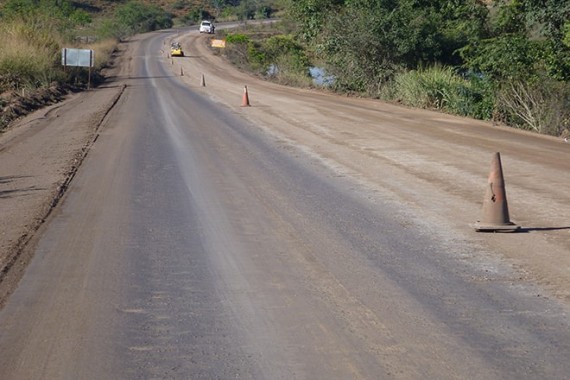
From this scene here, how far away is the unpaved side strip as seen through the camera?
32.8 feet

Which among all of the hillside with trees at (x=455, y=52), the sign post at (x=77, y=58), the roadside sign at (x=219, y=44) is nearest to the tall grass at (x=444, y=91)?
the hillside with trees at (x=455, y=52)

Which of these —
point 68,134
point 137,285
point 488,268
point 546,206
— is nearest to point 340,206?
point 546,206

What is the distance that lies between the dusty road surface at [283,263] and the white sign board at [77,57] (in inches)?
1056

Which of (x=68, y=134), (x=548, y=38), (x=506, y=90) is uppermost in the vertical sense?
(x=548, y=38)

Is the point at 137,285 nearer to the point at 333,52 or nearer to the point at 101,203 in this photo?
the point at 101,203

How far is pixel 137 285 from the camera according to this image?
A: 8.29m

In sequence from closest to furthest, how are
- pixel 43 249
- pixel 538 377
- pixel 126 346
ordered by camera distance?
pixel 538 377 < pixel 126 346 < pixel 43 249

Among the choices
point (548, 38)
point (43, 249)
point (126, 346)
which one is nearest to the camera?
point (126, 346)

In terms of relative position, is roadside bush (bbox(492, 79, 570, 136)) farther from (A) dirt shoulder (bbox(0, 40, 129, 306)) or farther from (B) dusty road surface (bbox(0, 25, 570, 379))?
(A) dirt shoulder (bbox(0, 40, 129, 306))

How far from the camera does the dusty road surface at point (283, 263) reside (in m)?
6.35

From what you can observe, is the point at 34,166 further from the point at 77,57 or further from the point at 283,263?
the point at 77,57

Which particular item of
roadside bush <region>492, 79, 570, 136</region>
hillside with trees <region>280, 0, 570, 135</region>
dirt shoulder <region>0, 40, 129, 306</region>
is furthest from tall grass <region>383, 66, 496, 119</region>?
dirt shoulder <region>0, 40, 129, 306</region>

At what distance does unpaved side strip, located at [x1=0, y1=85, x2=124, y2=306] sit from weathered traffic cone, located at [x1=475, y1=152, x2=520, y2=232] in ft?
17.5

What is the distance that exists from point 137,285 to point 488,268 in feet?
11.5
